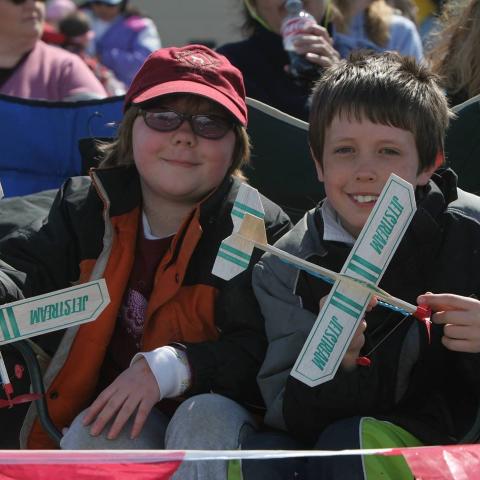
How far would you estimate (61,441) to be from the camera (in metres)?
2.54

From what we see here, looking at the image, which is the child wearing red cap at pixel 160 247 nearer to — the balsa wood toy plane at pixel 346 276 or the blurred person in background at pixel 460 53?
the balsa wood toy plane at pixel 346 276

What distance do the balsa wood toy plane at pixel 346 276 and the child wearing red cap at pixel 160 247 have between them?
0.54 meters

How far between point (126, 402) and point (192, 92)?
0.91 m

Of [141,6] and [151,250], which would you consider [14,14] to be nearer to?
[151,250]

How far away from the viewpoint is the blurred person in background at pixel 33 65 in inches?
182

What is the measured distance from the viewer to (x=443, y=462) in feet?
6.72

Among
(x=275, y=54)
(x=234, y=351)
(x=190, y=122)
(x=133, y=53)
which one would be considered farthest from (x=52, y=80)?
(x=133, y=53)

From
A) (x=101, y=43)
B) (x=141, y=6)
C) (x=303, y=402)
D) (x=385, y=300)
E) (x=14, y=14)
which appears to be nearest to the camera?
(x=385, y=300)

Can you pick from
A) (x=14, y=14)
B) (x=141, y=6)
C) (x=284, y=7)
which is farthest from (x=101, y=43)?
(x=141, y=6)

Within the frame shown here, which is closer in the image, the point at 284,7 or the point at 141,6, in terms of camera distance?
the point at 284,7

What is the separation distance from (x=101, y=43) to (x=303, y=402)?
256 inches

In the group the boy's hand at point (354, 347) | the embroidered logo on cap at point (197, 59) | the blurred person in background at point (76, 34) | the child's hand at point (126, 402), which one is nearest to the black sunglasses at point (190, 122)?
the embroidered logo on cap at point (197, 59)

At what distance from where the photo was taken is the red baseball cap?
2969 mm

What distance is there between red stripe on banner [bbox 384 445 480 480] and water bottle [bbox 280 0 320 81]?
2058 mm
